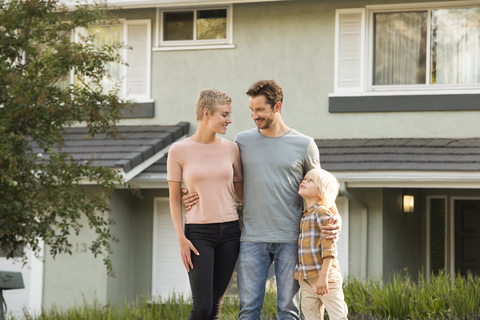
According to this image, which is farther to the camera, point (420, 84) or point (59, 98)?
point (420, 84)

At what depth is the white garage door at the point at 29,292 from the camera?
32.9ft

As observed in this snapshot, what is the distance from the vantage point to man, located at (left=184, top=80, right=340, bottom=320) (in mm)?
4250

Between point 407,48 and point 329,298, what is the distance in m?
6.80

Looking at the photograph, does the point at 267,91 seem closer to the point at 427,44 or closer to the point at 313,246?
the point at 313,246

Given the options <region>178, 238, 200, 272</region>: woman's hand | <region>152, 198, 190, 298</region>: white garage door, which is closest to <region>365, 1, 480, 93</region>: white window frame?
<region>152, 198, 190, 298</region>: white garage door

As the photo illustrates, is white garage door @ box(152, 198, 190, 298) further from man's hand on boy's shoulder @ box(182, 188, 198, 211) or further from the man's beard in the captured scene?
the man's beard

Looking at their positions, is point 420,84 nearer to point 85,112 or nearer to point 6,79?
point 85,112

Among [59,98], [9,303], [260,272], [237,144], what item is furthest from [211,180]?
[9,303]

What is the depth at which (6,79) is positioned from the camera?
6.07m

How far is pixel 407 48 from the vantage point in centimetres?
1014

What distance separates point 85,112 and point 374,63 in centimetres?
539

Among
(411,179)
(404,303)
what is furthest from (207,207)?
(411,179)

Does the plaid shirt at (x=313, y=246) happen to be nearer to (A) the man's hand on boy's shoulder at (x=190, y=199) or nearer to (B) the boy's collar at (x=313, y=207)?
(B) the boy's collar at (x=313, y=207)

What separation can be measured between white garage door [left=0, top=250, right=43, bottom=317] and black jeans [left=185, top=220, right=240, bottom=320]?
6.30 metres
